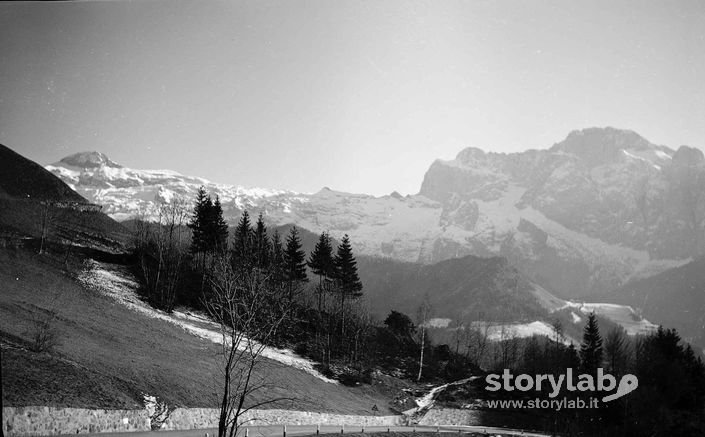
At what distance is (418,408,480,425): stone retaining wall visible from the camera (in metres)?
67.3

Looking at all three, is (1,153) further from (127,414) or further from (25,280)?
(127,414)

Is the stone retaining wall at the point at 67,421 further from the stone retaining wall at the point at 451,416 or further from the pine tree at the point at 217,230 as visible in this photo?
the pine tree at the point at 217,230

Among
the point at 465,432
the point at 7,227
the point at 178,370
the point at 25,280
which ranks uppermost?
the point at 7,227

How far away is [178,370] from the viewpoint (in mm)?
40469

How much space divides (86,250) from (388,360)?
179ft

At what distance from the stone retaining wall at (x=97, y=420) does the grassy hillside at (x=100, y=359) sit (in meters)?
0.49

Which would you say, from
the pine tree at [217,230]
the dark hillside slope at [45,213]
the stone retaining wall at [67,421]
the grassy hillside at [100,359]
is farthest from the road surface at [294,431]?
the dark hillside slope at [45,213]

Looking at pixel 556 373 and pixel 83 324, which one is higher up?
pixel 83 324

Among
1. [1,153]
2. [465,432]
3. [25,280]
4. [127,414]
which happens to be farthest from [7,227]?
[465,432]

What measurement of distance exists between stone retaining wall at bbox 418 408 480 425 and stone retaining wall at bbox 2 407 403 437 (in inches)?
1226

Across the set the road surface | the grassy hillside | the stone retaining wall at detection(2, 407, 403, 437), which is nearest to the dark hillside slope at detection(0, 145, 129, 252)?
the grassy hillside

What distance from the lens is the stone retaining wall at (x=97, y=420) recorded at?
22.9 metres

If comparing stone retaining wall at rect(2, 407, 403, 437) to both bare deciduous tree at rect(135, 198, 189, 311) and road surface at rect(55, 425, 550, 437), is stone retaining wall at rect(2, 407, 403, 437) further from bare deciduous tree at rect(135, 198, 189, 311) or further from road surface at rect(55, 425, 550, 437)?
bare deciduous tree at rect(135, 198, 189, 311)

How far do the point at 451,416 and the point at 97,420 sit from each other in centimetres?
5351
